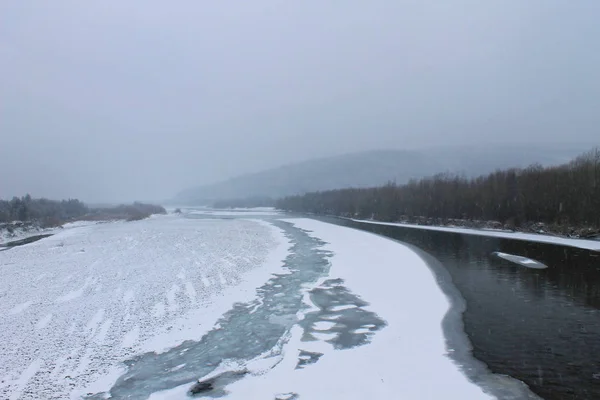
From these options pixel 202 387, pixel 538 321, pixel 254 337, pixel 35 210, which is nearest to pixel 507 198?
pixel 538 321

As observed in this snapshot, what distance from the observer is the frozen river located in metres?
7.76

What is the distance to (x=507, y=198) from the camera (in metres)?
58.7

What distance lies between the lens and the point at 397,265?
72.4 feet

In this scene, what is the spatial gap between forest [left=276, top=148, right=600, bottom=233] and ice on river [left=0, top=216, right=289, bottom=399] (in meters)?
39.3

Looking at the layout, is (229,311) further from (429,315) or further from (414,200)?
(414,200)

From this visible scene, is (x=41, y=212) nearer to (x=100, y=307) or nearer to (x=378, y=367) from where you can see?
(x=100, y=307)

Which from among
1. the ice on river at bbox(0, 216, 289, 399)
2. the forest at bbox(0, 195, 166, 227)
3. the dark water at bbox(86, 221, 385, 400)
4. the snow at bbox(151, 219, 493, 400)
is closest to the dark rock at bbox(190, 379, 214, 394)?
the dark water at bbox(86, 221, 385, 400)

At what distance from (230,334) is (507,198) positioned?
56968 millimetres

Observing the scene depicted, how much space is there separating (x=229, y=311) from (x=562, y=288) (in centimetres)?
1283

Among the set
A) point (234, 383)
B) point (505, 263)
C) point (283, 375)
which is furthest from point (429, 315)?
point (505, 263)

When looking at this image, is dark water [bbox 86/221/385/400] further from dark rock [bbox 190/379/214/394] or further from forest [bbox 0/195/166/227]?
forest [bbox 0/195/166/227]

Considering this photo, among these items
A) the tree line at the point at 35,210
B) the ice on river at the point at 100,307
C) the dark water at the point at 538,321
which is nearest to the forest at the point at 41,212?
the tree line at the point at 35,210

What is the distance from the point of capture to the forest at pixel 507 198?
47.4m

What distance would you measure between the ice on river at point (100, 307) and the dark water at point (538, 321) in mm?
7591
